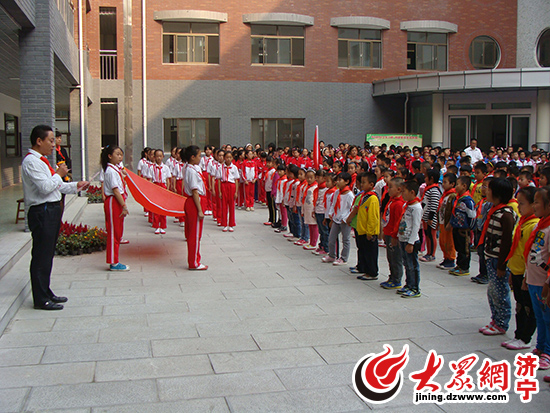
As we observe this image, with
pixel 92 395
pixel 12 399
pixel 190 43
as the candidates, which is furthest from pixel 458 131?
pixel 12 399

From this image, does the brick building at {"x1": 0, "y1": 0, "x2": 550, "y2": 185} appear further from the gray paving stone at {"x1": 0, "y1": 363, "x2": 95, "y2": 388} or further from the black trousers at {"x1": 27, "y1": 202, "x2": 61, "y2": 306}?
the gray paving stone at {"x1": 0, "y1": 363, "x2": 95, "y2": 388}

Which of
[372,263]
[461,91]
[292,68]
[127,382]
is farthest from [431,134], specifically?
[127,382]

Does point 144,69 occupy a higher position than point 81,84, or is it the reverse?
point 144,69

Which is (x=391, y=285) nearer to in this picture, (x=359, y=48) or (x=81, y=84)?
(x=81, y=84)

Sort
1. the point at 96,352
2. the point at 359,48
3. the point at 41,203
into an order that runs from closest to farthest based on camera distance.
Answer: the point at 96,352
the point at 41,203
the point at 359,48

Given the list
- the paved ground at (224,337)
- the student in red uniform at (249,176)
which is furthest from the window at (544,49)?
the paved ground at (224,337)

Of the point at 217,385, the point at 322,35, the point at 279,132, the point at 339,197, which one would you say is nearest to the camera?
the point at 217,385

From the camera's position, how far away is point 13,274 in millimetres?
7246

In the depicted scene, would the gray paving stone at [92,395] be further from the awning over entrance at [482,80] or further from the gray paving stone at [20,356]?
the awning over entrance at [482,80]

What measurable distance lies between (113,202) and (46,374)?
3907 mm

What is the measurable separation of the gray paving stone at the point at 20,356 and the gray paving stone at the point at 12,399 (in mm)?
573

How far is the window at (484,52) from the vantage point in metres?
26.3

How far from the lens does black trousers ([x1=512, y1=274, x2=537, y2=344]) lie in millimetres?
5094

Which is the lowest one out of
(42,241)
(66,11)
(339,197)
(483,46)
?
(42,241)
